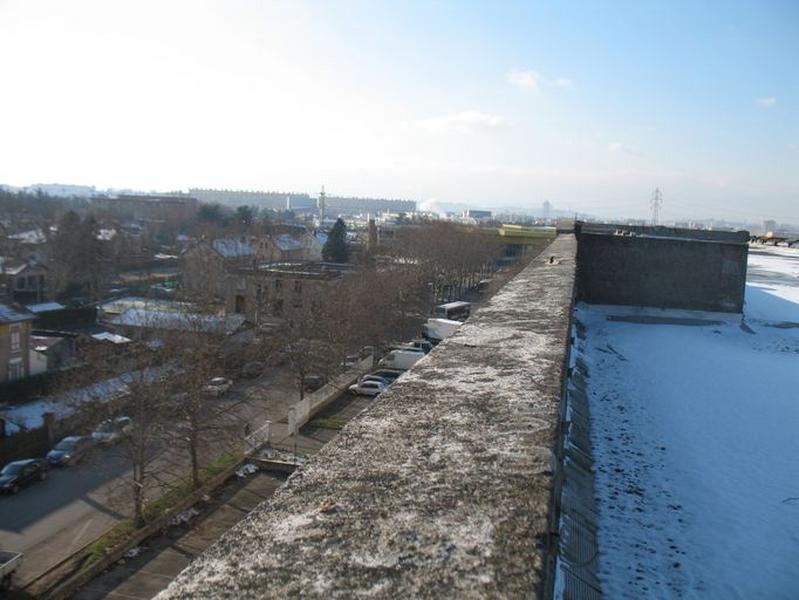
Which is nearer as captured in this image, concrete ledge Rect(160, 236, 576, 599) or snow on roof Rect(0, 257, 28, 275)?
concrete ledge Rect(160, 236, 576, 599)

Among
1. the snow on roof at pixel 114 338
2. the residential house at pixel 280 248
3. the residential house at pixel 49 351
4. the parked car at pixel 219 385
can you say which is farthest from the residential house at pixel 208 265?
the parked car at pixel 219 385

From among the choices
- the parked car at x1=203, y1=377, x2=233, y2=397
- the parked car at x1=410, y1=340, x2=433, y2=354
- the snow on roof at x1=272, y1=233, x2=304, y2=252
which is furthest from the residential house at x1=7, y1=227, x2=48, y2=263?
the parked car at x1=410, y1=340, x2=433, y2=354

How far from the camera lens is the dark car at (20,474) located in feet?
36.1

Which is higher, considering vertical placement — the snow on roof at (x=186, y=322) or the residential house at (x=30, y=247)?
the residential house at (x=30, y=247)

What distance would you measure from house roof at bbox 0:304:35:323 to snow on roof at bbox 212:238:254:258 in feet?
48.0

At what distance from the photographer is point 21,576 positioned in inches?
332

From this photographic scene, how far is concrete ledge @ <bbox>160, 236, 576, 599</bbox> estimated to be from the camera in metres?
1.24

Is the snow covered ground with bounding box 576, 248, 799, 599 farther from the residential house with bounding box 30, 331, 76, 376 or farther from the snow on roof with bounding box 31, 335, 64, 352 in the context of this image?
the snow on roof with bounding box 31, 335, 64, 352

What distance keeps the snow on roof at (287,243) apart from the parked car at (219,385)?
23.4m

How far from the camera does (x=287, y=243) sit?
42031 millimetres

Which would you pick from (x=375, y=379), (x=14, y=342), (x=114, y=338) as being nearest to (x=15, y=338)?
(x=14, y=342)

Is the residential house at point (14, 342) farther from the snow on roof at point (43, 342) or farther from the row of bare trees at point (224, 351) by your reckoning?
the row of bare trees at point (224, 351)

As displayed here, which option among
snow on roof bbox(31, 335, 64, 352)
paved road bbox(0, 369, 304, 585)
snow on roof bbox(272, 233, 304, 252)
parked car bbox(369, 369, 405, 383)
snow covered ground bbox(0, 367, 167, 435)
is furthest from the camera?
snow on roof bbox(272, 233, 304, 252)

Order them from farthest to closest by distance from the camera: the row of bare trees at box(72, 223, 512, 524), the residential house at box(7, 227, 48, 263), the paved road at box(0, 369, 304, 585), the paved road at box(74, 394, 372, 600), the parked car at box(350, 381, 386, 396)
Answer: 1. the residential house at box(7, 227, 48, 263)
2. the parked car at box(350, 381, 386, 396)
3. the row of bare trees at box(72, 223, 512, 524)
4. the paved road at box(0, 369, 304, 585)
5. the paved road at box(74, 394, 372, 600)
